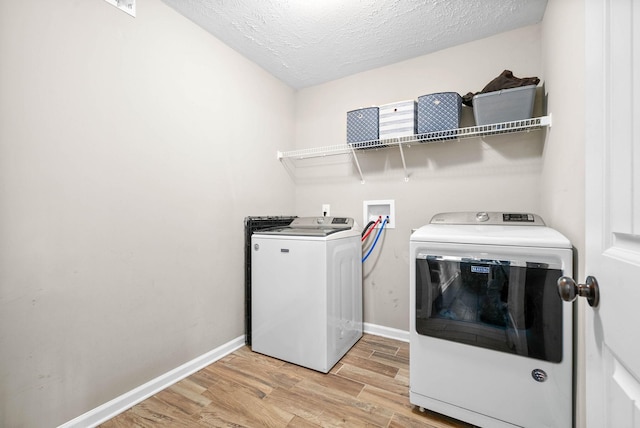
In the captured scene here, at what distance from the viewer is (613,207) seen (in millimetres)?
519

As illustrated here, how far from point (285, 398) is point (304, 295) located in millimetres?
567

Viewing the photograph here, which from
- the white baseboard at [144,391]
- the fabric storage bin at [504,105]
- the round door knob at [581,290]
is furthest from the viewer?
the fabric storage bin at [504,105]

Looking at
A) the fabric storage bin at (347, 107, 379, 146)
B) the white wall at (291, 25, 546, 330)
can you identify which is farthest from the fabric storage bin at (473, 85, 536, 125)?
the fabric storage bin at (347, 107, 379, 146)

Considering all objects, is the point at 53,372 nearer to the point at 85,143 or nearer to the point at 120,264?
the point at 120,264

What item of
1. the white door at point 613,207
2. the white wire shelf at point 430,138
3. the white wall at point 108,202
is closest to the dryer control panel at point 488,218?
the white wire shelf at point 430,138

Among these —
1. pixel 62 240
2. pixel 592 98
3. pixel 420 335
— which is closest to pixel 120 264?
pixel 62 240

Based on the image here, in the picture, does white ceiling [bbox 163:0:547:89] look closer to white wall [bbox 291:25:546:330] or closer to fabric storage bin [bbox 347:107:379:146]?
white wall [bbox 291:25:546:330]

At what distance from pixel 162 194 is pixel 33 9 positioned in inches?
35.6

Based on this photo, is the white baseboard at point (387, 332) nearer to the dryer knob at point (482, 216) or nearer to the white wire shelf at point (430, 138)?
the dryer knob at point (482, 216)

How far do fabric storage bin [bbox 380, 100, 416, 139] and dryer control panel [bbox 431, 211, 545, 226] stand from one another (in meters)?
0.64

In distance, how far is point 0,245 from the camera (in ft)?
3.43

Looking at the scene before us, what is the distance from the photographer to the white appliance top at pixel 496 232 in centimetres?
116

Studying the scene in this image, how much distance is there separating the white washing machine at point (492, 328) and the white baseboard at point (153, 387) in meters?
0.89

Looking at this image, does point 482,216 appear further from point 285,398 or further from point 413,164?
point 285,398
